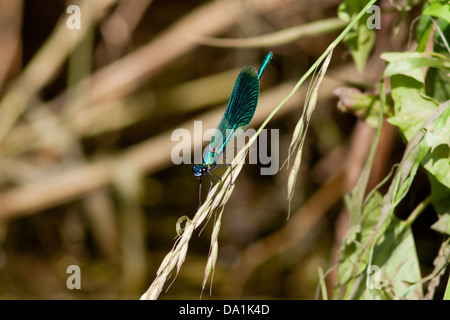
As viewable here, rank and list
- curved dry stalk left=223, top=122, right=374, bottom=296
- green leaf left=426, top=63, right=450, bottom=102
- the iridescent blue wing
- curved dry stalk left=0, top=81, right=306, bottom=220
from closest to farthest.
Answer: green leaf left=426, top=63, right=450, bottom=102 < the iridescent blue wing < curved dry stalk left=223, top=122, right=374, bottom=296 < curved dry stalk left=0, top=81, right=306, bottom=220

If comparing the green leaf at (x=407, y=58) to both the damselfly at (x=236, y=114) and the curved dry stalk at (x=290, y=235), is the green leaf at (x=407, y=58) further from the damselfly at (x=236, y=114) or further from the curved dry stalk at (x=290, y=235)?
the curved dry stalk at (x=290, y=235)

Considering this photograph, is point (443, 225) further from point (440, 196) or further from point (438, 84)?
point (438, 84)

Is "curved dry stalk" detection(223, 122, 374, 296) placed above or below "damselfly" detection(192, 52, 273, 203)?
below

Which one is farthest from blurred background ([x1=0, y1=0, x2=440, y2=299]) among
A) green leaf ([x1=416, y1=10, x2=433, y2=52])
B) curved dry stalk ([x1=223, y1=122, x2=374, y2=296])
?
green leaf ([x1=416, y1=10, x2=433, y2=52])

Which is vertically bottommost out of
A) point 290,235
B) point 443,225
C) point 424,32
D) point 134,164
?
point 290,235

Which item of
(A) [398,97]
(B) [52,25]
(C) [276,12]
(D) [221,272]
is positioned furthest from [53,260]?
(A) [398,97]

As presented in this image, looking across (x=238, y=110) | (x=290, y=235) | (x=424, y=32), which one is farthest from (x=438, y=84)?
(x=290, y=235)

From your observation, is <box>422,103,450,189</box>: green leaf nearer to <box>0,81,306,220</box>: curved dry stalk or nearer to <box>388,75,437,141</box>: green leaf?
<box>388,75,437,141</box>: green leaf

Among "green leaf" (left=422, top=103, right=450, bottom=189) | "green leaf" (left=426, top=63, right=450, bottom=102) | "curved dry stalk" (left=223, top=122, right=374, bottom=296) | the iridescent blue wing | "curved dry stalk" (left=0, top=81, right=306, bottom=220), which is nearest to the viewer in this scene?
"green leaf" (left=422, top=103, right=450, bottom=189)

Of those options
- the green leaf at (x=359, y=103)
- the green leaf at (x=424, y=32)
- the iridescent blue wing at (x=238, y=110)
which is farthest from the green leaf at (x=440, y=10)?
the iridescent blue wing at (x=238, y=110)
